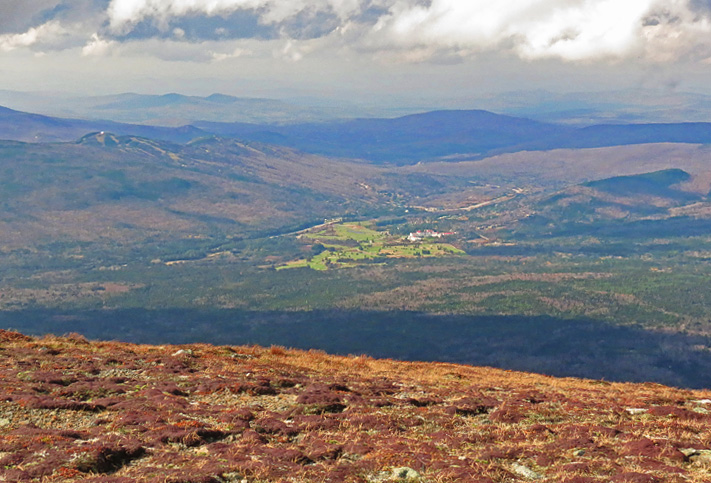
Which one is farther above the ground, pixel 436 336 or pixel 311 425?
pixel 311 425

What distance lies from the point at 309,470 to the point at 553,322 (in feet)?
478

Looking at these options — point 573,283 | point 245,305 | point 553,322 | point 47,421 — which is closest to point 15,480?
point 47,421

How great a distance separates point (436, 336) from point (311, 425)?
126 meters

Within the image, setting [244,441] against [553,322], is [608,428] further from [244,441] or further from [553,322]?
[553,322]

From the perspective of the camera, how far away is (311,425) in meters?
19.6

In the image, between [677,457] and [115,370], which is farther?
[115,370]

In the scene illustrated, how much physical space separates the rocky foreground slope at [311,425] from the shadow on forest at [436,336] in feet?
299

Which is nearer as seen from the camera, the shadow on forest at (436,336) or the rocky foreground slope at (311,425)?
the rocky foreground slope at (311,425)

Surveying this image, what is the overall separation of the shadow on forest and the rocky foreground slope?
299 feet

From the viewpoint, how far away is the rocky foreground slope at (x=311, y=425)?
1552cm

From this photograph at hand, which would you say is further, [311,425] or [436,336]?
[436,336]

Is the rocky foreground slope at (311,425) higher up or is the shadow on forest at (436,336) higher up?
the rocky foreground slope at (311,425)

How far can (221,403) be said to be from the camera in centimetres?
2262

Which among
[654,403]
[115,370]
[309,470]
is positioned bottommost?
[654,403]
